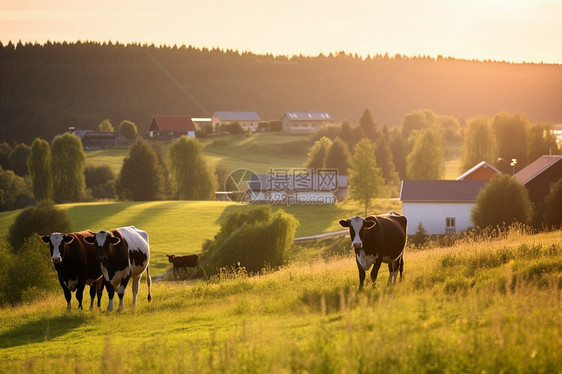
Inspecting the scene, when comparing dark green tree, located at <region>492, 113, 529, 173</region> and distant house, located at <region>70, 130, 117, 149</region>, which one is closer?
dark green tree, located at <region>492, 113, 529, 173</region>

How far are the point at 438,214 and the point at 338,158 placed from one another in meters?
47.3

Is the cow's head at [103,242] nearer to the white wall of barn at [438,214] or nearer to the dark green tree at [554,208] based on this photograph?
the dark green tree at [554,208]

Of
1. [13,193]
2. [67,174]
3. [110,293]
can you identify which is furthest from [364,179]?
[110,293]

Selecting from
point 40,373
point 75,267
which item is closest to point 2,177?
point 75,267

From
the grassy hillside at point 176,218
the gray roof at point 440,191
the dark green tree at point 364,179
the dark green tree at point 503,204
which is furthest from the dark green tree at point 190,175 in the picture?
the dark green tree at point 503,204

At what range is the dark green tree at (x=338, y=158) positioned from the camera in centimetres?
10912

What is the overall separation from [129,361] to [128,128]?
526 ft

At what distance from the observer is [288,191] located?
8856 centimetres

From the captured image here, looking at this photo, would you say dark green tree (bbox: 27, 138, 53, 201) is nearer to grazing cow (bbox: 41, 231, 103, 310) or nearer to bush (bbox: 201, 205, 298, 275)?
bush (bbox: 201, 205, 298, 275)

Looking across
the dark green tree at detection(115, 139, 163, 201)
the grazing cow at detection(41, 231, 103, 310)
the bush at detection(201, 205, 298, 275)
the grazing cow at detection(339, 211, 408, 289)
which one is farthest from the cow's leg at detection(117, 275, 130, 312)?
the dark green tree at detection(115, 139, 163, 201)

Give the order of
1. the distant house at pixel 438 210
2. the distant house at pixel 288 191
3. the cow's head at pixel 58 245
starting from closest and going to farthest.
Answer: the cow's head at pixel 58 245 < the distant house at pixel 438 210 < the distant house at pixel 288 191

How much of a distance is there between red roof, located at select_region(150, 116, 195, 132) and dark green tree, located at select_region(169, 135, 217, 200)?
226ft

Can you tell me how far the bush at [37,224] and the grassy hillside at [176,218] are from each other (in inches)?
257

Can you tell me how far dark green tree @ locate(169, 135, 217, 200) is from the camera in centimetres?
10244
